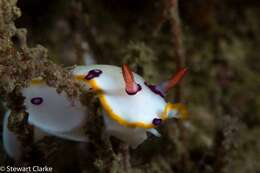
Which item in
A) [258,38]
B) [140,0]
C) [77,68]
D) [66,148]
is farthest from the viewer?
[258,38]

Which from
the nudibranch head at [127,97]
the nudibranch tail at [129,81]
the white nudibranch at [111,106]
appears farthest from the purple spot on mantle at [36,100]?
the nudibranch tail at [129,81]

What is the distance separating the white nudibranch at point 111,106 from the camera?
177 centimetres

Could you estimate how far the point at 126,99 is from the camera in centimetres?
179

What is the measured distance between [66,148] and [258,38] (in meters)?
2.18

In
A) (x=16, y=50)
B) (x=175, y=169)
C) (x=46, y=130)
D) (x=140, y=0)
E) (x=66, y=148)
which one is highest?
(x=140, y=0)

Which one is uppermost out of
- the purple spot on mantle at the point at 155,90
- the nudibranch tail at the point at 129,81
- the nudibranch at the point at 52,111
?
the nudibranch tail at the point at 129,81

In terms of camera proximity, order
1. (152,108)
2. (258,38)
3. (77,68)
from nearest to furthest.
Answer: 1. (152,108)
2. (77,68)
3. (258,38)

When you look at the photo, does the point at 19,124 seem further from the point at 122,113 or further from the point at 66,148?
the point at 66,148

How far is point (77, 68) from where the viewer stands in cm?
196

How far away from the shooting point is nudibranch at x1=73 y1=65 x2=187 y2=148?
69.1 inches

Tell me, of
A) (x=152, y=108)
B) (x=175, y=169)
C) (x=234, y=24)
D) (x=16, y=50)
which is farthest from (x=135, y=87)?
(x=234, y=24)

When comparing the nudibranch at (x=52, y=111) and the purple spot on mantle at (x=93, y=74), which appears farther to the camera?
the nudibranch at (x=52, y=111)

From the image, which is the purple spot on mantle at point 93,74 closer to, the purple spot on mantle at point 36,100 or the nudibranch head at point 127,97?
the nudibranch head at point 127,97

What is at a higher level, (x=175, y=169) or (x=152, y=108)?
(x=152, y=108)
